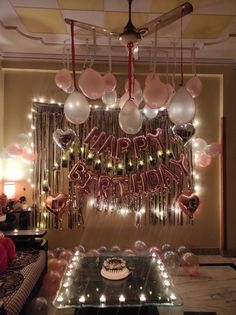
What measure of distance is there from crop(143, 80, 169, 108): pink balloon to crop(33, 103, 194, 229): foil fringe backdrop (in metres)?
1.87

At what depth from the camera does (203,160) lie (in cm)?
407

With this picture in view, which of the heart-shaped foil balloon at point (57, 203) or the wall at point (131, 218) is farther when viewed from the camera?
Result: the wall at point (131, 218)

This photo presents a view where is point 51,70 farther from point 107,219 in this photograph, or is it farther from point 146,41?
point 107,219

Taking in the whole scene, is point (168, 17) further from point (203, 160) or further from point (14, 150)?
point (14, 150)

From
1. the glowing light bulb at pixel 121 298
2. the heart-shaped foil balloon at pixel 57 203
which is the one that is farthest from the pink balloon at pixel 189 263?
the heart-shaped foil balloon at pixel 57 203

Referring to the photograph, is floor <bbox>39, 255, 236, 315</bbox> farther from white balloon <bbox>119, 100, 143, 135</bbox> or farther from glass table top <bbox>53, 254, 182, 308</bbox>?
white balloon <bbox>119, 100, 143, 135</bbox>

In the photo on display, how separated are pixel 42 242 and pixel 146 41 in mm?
2750

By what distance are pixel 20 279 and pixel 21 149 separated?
190 centimetres

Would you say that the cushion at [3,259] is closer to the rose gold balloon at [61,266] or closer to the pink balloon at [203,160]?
the rose gold balloon at [61,266]

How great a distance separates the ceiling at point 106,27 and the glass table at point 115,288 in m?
2.13

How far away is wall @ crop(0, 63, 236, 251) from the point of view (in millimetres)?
4293

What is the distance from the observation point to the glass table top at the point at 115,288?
210cm

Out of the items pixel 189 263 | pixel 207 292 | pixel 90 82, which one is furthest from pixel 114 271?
pixel 90 82

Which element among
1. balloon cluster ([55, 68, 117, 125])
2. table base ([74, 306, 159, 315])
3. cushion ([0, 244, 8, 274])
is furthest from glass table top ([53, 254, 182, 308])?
balloon cluster ([55, 68, 117, 125])
